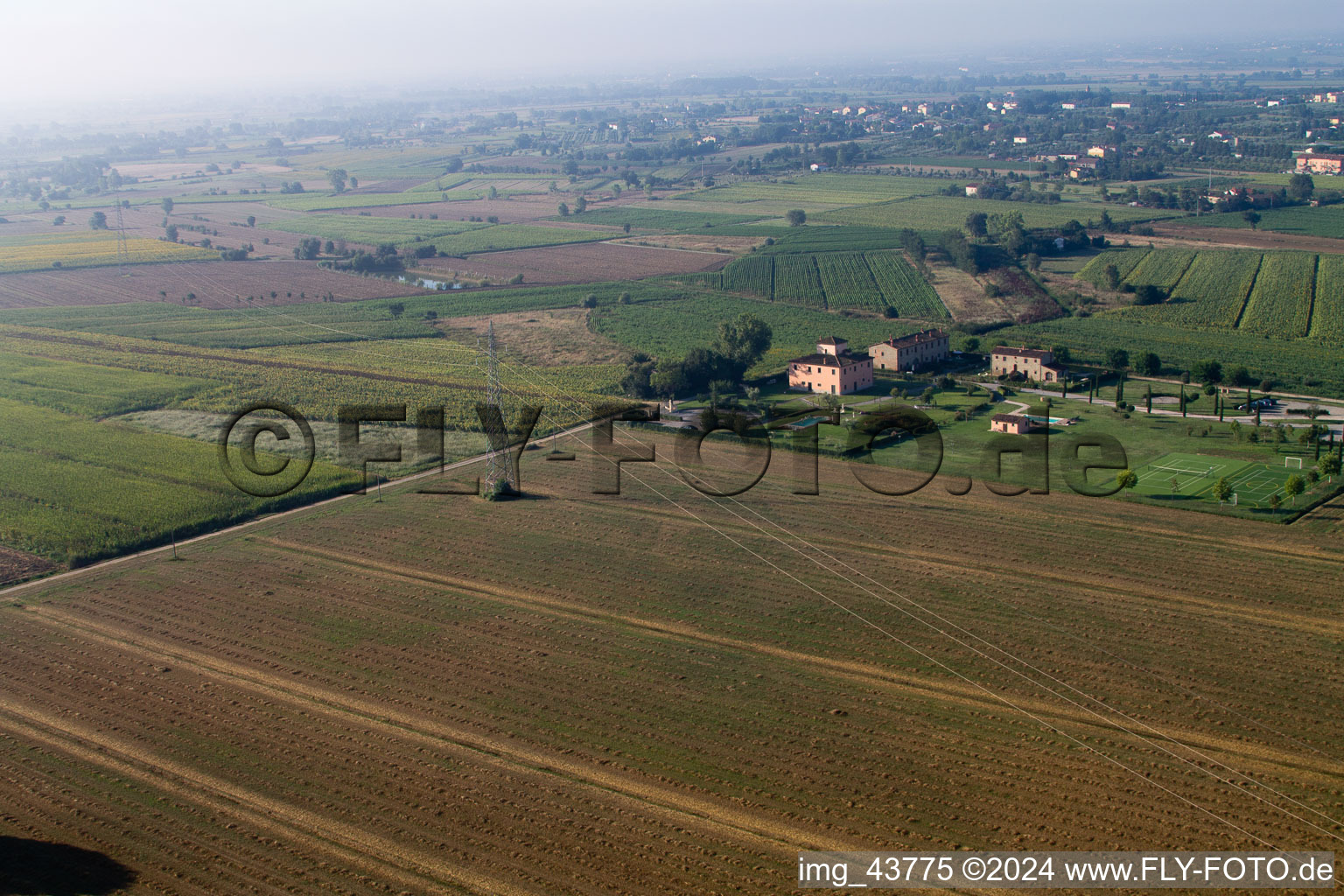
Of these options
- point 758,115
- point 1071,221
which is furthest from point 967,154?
point 758,115

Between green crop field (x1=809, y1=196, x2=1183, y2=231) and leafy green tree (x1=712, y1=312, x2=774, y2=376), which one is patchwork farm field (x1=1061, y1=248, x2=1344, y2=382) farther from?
leafy green tree (x1=712, y1=312, x2=774, y2=376)

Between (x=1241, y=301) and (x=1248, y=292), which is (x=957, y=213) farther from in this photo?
(x=1241, y=301)

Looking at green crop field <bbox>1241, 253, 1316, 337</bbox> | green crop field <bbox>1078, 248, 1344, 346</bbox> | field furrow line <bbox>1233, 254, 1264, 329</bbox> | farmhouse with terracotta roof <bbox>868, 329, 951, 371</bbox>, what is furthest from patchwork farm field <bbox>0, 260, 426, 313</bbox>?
green crop field <bbox>1241, 253, 1316, 337</bbox>

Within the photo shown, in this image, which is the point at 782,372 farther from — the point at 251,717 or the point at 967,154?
the point at 967,154

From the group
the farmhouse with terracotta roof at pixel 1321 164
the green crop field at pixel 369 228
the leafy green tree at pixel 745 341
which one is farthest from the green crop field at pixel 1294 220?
the green crop field at pixel 369 228

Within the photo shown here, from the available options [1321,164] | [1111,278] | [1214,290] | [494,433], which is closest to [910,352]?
[494,433]
